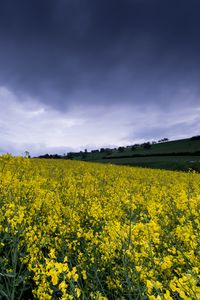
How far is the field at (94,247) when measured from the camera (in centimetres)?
298

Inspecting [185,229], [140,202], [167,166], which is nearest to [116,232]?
[185,229]

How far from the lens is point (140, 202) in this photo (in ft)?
23.9

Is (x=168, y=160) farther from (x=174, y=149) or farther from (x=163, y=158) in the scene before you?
(x=174, y=149)

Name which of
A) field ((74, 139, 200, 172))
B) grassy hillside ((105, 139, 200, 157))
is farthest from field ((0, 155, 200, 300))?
grassy hillside ((105, 139, 200, 157))

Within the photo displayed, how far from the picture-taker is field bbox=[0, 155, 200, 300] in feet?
9.77

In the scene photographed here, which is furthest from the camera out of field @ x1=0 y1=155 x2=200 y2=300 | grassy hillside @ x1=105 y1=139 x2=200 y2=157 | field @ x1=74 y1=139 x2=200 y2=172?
grassy hillside @ x1=105 y1=139 x2=200 y2=157

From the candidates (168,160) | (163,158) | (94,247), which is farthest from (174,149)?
(94,247)

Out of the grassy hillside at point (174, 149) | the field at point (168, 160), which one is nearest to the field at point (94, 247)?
the field at point (168, 160)

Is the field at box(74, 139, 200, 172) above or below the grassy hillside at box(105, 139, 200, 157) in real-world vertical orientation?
below

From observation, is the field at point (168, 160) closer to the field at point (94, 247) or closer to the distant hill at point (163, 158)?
the distant hill at point (163, 158)

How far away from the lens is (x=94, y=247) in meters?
4.19

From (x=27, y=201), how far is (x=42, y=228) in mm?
1486

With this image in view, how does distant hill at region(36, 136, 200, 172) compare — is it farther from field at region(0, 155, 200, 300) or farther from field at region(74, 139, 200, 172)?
field at region(0, 155, 200, 300)

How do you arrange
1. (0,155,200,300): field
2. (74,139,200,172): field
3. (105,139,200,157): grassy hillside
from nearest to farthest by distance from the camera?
(0,155,200,300): field → (74,139,200,172): field → (105,139,200,157): grassy hillside
